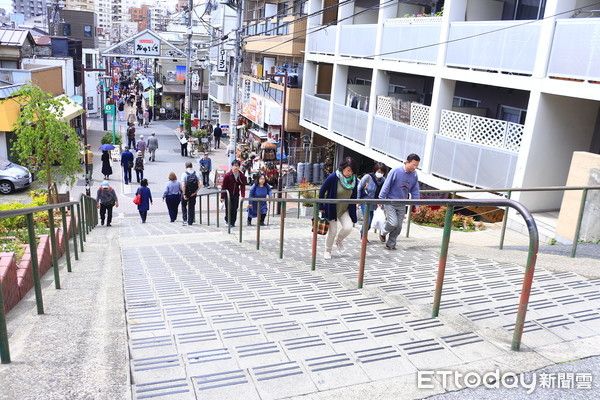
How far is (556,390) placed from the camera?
3332mm

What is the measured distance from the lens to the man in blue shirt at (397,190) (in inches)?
299

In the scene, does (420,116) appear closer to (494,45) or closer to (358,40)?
(494,45)

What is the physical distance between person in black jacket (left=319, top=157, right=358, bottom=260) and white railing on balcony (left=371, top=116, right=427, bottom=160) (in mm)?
7979

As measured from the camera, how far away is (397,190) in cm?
776

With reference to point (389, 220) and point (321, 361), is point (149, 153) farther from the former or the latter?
point (321, 361)

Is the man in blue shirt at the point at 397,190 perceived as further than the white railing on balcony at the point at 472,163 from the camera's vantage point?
No

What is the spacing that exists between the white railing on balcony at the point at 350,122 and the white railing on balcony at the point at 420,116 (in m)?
2.71

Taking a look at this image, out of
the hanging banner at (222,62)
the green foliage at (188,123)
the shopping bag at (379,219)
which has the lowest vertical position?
the green foliage at (188,123)

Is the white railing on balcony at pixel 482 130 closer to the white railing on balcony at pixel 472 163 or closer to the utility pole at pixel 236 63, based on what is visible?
the white railing on balcony at pixel 472 163

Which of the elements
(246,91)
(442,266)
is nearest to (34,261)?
(442,266)

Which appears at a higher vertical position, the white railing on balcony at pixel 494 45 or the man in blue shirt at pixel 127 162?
the white railing on balcony at pixel 494 45

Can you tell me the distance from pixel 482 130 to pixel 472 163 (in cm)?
85

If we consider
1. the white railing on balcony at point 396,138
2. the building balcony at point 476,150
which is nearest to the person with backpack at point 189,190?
the white railing on balcony at point 396,138

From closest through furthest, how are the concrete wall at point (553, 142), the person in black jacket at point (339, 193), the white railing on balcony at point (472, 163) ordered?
the person in black jacket at point (339, 193) < the concrete wall at point (553, 142) < the white railing on balcony at point (472, 163)
